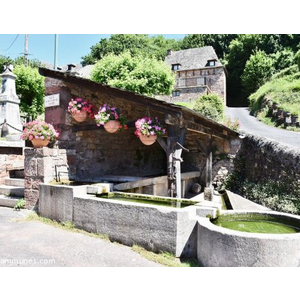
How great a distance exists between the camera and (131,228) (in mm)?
3607

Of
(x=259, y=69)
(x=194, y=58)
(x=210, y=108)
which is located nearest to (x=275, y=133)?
(x=210, y=108)

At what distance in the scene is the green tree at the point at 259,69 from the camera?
2828 centimetres

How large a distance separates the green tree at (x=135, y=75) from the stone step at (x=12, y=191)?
1018cm

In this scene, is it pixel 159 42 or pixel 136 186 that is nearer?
pixel 136 186

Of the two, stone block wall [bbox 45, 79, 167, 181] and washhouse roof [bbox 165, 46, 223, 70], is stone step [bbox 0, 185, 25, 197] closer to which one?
stone block wall [bbox 45, 79, 167, 181]

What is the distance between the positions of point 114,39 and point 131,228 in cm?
3410

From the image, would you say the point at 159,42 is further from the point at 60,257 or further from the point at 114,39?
the point at 60,257

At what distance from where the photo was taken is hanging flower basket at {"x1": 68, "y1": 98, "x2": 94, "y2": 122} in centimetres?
567

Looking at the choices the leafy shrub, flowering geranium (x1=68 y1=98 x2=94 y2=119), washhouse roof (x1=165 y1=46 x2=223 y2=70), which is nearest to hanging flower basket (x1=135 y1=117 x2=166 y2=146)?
Result: flowering geranium (x1=68 y1=98 x2=94 y2=119)

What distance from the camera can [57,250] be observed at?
3.44 m

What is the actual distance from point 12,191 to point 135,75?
11209 millimetres

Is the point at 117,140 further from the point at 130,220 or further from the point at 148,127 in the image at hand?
the point at 130,220

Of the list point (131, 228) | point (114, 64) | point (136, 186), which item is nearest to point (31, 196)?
point (136, 186)
